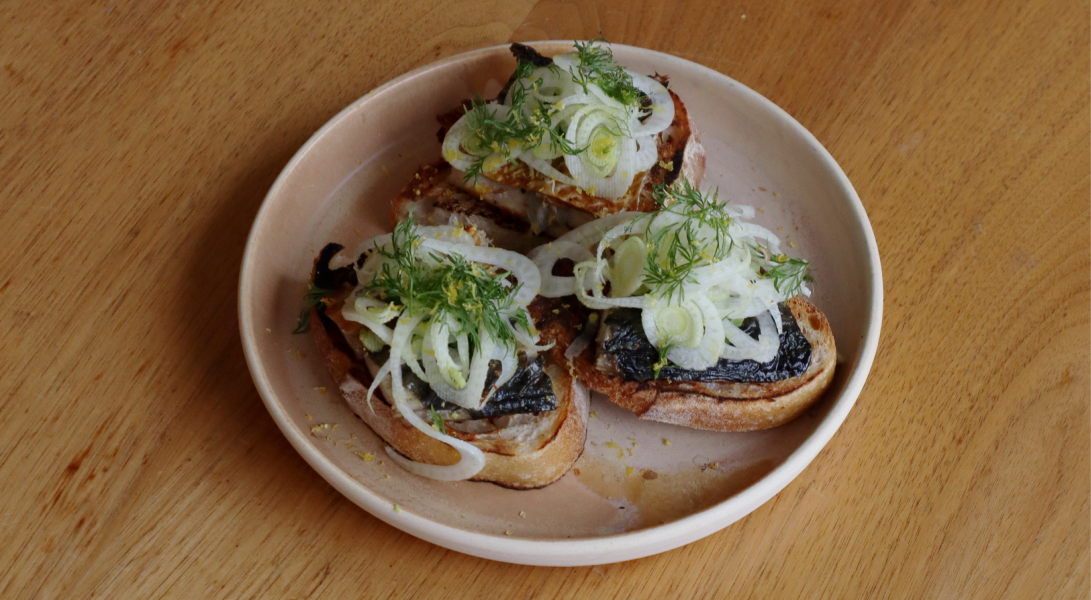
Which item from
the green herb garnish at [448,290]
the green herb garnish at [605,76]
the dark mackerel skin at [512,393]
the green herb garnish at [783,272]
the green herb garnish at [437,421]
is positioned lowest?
the green herb garnish at [437,421]

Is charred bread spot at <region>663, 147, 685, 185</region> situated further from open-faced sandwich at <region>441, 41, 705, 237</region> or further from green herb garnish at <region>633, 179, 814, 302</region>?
green herb garnish at <region>633, 179, 814, 302</region>

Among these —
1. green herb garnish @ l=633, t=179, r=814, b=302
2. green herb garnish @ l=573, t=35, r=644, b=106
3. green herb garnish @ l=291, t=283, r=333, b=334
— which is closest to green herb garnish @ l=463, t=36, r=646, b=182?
green herb garnish @ l=573, t=35, r=644, b=106

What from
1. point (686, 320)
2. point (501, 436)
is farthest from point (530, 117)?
point (501, 436)

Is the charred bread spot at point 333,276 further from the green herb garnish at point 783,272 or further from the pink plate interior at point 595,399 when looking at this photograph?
the green herb garnish at point 783,272

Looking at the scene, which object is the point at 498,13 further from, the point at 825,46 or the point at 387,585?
the point at 387,585

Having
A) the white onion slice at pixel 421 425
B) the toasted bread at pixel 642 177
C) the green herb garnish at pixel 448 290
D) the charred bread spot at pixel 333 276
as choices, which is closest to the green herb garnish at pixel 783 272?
the toasted bread at pixel 642 177

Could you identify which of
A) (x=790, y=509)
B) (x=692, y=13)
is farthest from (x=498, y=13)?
(x=790, y=509)

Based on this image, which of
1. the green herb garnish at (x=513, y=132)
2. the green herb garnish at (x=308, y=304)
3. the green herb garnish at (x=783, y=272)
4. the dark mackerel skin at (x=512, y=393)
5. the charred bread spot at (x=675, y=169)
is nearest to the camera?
the dark mackerel skin at (x=512, y=393)

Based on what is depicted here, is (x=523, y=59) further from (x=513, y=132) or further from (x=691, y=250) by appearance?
(x=691, y=250)
